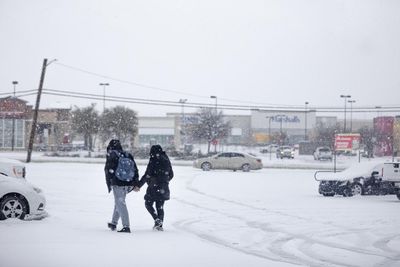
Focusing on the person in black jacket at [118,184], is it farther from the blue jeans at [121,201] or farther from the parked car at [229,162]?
the parked car at [229,162]

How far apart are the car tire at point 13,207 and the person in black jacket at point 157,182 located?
2.72 metres

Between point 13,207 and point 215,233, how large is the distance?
4167 mm

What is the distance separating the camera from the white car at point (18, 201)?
38.4 ft

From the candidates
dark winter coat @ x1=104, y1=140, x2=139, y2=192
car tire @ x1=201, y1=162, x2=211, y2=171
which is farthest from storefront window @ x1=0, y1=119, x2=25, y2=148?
dark winter coat @ x1=104, y1=140, x2=139, y2=192

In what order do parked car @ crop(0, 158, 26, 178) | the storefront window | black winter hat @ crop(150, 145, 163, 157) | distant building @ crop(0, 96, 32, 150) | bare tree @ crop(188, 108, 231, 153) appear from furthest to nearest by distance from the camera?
the storefront window, distant building @ crop(0, 96, 32, 150), bare tree @ crop(188, 108, 231, 153), parked car @ crop(0, 158, 26, 178), black winter hat @ crop(150, 145, 163, 157)

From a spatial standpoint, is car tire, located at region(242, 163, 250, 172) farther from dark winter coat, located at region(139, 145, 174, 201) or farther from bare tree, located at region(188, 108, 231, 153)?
bare tree, located at region(188, 108, 231, 153)

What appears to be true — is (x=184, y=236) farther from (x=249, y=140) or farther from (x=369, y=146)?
(x=249, y=140)

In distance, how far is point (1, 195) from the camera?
1166cm

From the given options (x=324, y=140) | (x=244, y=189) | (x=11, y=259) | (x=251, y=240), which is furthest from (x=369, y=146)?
(x=11, y=259)

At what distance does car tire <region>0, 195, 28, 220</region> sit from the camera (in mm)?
11688

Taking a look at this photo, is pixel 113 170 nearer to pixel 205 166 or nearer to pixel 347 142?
pixel 205 166

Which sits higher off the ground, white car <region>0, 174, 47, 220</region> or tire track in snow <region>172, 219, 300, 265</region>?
white car <region>0, 174, 47, 220</region>

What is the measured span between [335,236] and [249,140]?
358 ft

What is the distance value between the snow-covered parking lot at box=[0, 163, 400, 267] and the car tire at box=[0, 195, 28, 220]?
0.54 m
